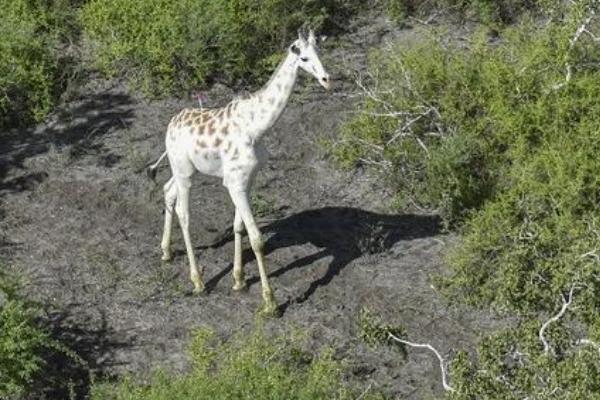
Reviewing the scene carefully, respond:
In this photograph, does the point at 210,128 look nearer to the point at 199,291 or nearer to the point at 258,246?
the point at 258,246

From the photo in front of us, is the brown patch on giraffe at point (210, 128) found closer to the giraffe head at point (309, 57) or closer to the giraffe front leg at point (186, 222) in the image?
the giraffe front leg at point (186, 222)

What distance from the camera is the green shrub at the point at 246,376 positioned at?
9.19m

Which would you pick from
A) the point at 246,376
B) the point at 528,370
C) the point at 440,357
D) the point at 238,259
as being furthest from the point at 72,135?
the point at 528,370

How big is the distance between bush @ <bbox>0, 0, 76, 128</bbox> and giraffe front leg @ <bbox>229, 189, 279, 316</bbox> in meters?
3.92

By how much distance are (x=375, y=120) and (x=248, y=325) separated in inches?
120

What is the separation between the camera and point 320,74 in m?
11.0

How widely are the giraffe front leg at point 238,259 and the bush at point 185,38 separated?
141 inches

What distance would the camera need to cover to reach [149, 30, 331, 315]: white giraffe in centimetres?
1112

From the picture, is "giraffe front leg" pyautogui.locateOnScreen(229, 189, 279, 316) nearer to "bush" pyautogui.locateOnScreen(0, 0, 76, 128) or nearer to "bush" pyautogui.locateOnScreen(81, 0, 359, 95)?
"bush" pyautogui.locateOnScreen(81, 0, 359, 95)

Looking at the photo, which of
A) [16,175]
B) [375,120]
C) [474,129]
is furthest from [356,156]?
[16,175]

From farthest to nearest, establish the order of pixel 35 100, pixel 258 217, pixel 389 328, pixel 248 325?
pixel 35 100 → pixel 258 217 → pixel 248 325 → pixel 389 328

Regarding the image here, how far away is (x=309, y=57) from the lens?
1109cm

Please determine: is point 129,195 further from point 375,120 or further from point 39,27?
point 39,27

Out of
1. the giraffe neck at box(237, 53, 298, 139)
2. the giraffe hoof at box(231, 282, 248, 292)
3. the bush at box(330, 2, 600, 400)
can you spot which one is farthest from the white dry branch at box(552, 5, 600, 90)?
the giraffe hoof at box(231, 282, 248, 292)
